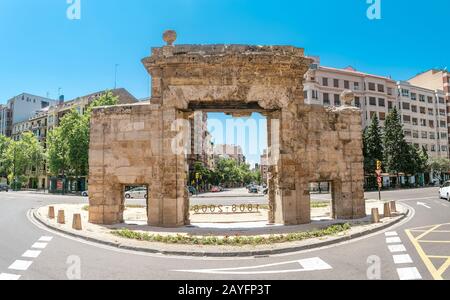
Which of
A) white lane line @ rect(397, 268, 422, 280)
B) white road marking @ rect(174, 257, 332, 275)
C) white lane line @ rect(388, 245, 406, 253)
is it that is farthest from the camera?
white lane line @ rect(388, 245, 406, 253)

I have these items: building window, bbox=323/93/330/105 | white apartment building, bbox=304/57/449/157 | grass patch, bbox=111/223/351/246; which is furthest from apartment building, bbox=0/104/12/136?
grass patch, bbox=111/223/351/246

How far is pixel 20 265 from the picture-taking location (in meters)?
8.29

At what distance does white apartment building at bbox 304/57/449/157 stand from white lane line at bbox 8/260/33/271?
179 ft

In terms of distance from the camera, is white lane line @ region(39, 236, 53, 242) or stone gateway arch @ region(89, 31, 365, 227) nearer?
white lane line @ region(39, 236, 53, 242)

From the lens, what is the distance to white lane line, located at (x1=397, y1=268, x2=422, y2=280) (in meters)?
7.04

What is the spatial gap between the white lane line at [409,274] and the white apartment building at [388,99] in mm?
52850

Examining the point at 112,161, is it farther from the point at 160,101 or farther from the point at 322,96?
the point at 322,96

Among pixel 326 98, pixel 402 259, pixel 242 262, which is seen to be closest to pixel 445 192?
pixel 402 259

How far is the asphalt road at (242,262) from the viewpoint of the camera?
7.54 metres

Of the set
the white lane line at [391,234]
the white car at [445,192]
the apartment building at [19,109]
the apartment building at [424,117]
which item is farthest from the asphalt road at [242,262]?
the apartment building at [19,109]

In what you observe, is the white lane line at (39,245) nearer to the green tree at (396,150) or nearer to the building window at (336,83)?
the green tree at (396,150)

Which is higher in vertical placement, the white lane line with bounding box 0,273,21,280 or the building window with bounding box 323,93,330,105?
the building window with bounding box 323,93,330,105

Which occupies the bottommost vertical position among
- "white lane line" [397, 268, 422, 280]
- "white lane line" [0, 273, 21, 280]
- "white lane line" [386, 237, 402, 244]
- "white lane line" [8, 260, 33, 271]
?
"white lane line" [386, 237, 402, 244]

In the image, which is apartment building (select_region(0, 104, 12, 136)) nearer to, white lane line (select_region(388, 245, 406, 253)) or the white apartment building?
the white apartment building
